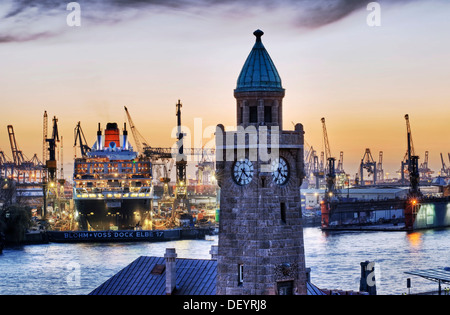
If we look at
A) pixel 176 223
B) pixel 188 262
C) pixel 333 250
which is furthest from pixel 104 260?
pixel 188 262

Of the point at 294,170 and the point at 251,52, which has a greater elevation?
the point at 251,52

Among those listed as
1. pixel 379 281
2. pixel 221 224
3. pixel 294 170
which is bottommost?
Result: pixel 379 281

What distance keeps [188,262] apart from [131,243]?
84418 mm

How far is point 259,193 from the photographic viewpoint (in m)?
20.7

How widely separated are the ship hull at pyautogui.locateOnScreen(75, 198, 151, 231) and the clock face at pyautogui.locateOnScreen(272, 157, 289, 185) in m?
99.4

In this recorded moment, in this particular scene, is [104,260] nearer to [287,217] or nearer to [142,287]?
[142,287]

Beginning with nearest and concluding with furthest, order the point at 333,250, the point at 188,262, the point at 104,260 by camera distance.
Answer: the point at 188,262 → the point at 104,260 → the point at 333,250

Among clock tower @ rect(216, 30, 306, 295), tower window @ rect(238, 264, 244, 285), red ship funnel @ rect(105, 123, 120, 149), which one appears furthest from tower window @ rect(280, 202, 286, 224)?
red ship funnel @ rect(105, 123, 120, 149)

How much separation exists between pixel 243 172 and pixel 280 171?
884 mm

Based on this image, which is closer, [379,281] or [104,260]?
[379,281]

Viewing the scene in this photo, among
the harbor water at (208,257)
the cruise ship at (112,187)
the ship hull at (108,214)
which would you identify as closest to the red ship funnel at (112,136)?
the cruise ship at (112,187)

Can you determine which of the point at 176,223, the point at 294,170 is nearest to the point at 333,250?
the point at 176,223

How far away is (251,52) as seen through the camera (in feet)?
70.4

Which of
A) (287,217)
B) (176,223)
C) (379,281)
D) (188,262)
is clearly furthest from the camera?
(176,223)
